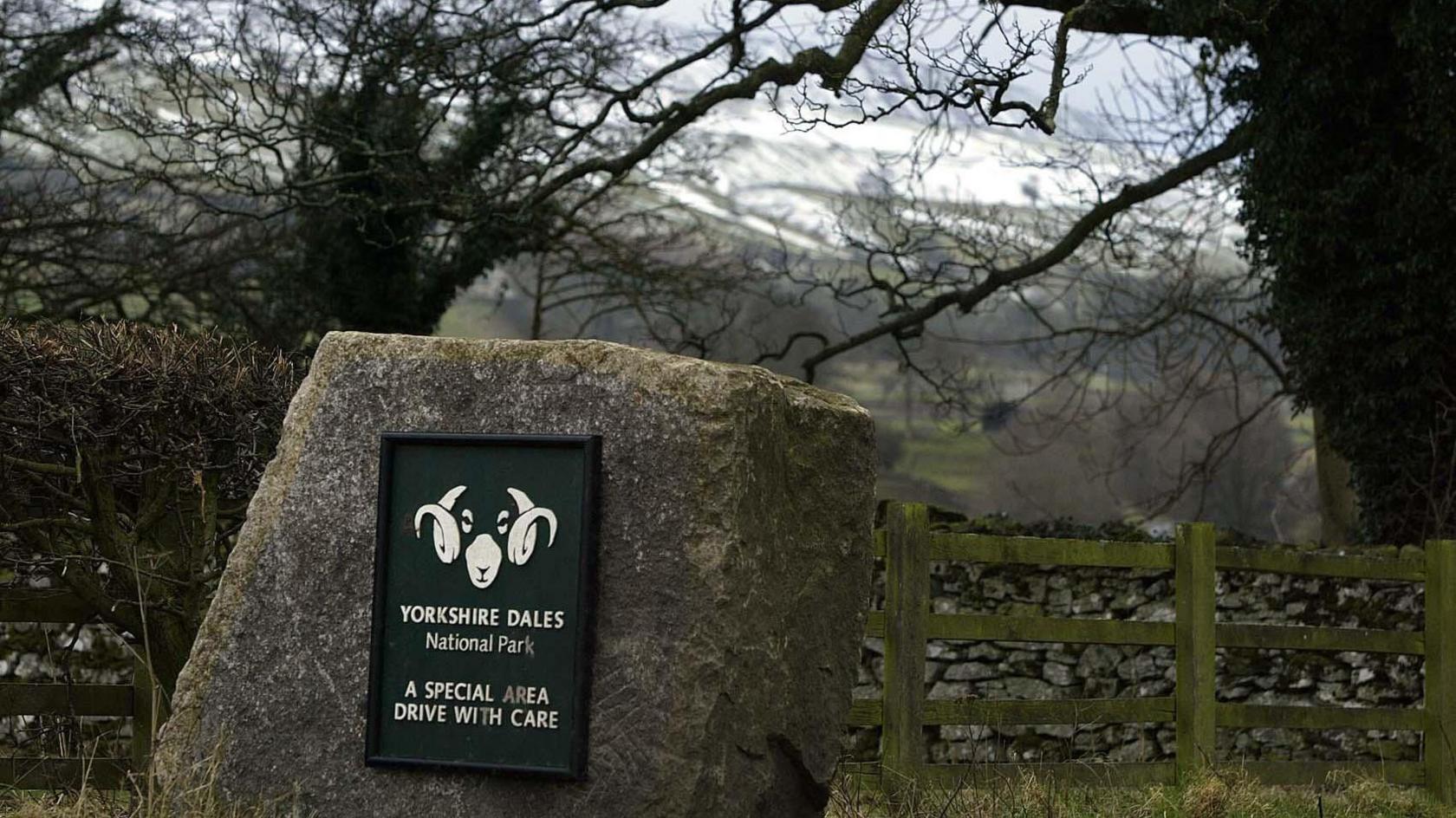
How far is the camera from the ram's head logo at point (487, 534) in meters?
4.14

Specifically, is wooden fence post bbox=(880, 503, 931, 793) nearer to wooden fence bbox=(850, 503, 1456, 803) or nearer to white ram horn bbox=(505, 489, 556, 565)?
wooden fence bbox=(850, 503, 1456, 803)

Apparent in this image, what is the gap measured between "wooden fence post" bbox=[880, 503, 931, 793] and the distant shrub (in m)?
2.76

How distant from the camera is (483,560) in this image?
4.19 meters

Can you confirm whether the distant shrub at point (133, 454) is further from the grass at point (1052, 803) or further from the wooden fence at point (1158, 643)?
the wooden fence at point (1158, 643)

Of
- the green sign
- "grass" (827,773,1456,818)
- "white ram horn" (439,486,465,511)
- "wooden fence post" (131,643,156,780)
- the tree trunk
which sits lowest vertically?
"grass" (827,773,1456,818)

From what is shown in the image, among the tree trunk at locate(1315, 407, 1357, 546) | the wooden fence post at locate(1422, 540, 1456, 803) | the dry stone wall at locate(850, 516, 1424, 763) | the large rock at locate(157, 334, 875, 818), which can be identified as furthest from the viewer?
the tree trunk at locate(1315, 407, 1357, 546)

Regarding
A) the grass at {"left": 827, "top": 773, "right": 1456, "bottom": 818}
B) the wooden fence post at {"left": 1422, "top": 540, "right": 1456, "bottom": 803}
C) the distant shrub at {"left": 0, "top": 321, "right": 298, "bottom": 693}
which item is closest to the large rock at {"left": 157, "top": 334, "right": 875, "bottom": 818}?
the distant shrub at {"left": 0, "top": 321, "right": 298, "bottom": 693}

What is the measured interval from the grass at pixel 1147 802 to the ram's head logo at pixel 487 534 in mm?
1731

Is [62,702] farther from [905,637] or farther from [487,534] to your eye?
[905,637]

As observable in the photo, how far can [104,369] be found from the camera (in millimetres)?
5016

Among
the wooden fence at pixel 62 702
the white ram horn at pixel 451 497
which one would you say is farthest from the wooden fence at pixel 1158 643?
the wooden fence at pixel 62 702

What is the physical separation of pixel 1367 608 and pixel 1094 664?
225cm

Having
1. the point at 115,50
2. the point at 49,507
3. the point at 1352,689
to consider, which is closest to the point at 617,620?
the point at 49,507

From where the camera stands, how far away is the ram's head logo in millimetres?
4145
